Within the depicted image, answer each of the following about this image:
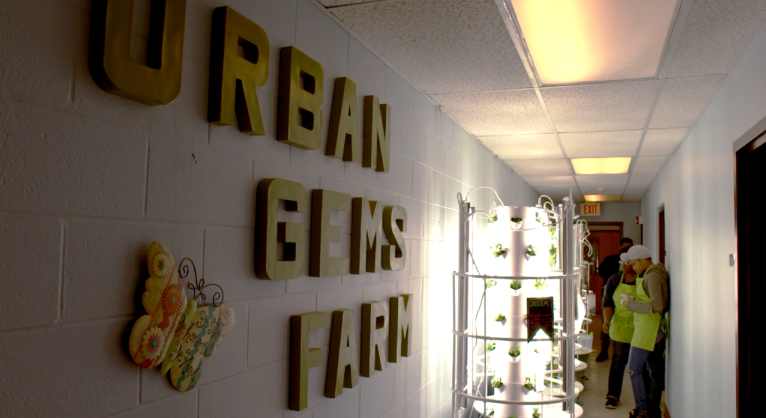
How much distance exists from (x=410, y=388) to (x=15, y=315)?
7.21 ft

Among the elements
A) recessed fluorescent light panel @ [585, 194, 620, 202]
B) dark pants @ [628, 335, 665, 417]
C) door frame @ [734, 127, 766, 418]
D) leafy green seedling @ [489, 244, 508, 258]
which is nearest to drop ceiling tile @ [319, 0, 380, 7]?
leafy green seedling @ [489, 244, 508, 258]

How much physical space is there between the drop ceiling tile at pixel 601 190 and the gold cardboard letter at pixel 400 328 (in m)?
5.88

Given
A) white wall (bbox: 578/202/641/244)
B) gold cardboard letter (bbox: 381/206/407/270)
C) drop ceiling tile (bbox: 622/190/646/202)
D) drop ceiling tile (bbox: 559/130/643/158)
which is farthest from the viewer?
white wall (bbox: 578/202/641/244)

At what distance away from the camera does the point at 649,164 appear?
5613mm

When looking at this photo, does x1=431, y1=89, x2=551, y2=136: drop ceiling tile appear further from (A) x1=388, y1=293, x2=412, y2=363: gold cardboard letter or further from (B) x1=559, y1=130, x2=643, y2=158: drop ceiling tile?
(A) x1=388, y1=293, x2=412, y2=363: gold cardboard letter

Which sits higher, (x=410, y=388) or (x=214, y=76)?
(x=214, y=76)

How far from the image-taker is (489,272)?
3.01 metres

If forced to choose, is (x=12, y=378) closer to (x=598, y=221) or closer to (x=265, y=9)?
(x=265, y=9)

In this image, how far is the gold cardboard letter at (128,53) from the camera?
3.50 ft

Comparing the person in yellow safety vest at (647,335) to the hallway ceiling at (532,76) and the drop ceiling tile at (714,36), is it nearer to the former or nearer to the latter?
the hallway ceiling at (532,76)

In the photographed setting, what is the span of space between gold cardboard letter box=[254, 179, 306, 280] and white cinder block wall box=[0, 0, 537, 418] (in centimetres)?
3

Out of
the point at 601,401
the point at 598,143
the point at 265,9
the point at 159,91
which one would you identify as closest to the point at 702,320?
the point at 598,143

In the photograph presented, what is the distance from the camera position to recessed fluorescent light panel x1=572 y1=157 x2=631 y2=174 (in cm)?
555

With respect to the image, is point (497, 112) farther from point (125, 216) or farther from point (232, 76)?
point (125, 216)
